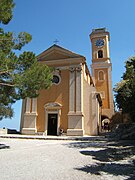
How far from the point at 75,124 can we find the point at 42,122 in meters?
3.81

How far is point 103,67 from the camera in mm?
34156

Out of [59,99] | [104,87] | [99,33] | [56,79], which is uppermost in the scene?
[99,33]

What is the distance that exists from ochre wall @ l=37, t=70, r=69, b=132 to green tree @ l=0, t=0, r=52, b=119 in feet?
34.0

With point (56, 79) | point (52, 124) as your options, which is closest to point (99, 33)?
point (56, 79)

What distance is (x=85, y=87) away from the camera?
21.8m

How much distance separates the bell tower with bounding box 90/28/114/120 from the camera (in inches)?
1278

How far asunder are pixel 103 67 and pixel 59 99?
15687mm

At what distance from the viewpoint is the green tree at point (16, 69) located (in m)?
9.57

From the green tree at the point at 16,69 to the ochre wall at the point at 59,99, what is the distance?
10.4m

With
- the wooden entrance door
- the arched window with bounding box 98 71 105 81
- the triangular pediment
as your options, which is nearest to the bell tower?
the arched window with bounding box 98 71 105 81

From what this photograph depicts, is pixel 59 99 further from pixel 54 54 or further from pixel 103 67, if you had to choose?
pixel 103 67

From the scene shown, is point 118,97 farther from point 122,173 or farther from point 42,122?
point 122,173

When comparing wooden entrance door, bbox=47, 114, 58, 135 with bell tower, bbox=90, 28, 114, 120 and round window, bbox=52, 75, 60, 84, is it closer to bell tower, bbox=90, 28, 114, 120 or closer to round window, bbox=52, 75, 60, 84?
round window, bbox=52, 75, 60, 84

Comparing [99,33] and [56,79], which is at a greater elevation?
[99,33]
